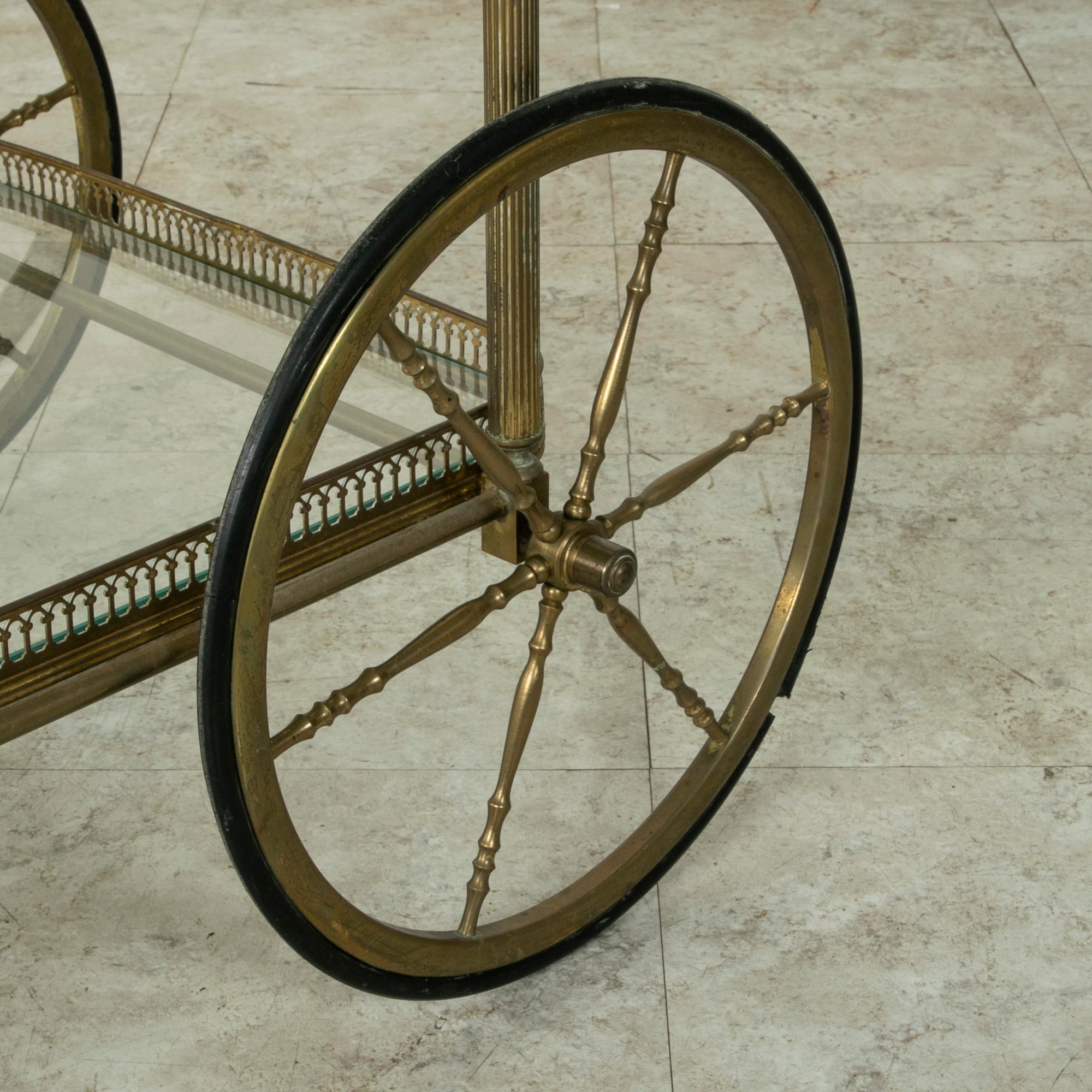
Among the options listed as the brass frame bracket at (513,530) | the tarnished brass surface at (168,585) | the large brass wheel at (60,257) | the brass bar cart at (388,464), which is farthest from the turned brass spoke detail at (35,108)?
the brass frame bracket at (513,530)

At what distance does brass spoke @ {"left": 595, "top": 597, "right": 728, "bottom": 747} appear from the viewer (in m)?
1.67

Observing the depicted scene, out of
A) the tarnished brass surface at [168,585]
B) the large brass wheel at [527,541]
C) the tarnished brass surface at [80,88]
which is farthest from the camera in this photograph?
the tarnished brass surface at [80,88]

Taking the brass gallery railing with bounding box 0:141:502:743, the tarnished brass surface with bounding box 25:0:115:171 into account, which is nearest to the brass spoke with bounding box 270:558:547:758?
the brass gallery railing with bounding box 0:141:502:743

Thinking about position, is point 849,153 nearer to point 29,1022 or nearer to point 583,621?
point 583,621

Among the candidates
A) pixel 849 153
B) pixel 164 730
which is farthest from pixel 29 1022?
pixel 849 153

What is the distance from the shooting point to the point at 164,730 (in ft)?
7.00

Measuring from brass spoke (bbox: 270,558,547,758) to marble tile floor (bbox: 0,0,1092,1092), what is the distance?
1.11 feet

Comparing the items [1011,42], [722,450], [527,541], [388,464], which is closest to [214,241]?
[388,464]

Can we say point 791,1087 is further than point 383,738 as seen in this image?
No

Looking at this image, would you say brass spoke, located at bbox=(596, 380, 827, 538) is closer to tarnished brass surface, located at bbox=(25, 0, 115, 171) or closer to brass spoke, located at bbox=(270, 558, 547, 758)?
brass spoke, located at bbox=(270, 558, 547, 758)

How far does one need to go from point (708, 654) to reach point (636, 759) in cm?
24

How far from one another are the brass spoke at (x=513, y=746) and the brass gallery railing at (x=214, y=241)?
34 cm

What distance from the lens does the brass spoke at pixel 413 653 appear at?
1403 mm

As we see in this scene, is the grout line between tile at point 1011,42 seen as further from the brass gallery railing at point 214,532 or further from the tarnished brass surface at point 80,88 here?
the brass gallery railing at point 214,532
